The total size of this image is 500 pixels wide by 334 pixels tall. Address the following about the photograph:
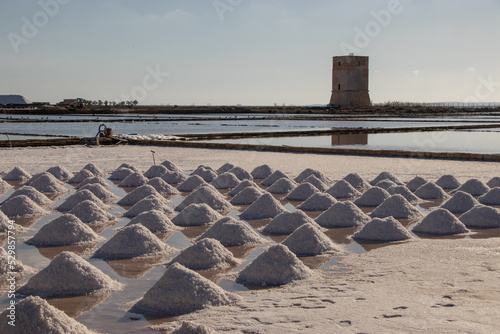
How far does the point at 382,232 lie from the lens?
18.0 feet

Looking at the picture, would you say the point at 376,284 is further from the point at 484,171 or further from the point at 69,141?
the point at 69,141

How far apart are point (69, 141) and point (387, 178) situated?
34.9 ft

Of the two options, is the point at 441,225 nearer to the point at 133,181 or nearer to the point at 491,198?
the point at 491,198

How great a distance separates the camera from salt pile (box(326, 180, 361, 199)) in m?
7.93

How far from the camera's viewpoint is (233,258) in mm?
4734

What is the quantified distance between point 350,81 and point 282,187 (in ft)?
171

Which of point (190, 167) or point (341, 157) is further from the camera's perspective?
point (341, 157)

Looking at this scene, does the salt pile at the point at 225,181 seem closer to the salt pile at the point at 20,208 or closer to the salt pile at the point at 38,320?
the salt pile at the point at 20,208

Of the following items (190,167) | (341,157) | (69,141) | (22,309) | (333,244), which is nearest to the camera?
(22,309)

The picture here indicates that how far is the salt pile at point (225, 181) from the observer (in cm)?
898

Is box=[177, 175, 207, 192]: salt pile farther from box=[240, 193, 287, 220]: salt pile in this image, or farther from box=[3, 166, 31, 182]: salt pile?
box=[3, 166, 31, 182]: salt pile

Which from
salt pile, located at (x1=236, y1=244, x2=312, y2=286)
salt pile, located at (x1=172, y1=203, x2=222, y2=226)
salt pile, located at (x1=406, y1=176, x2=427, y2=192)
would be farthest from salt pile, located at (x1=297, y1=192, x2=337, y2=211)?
salt pile, located at (x1=236, y1=244, x2=312, y2=286)

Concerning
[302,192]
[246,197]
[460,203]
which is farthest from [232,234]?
[460,203]

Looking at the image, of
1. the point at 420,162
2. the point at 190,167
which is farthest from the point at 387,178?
the point at 190,167
